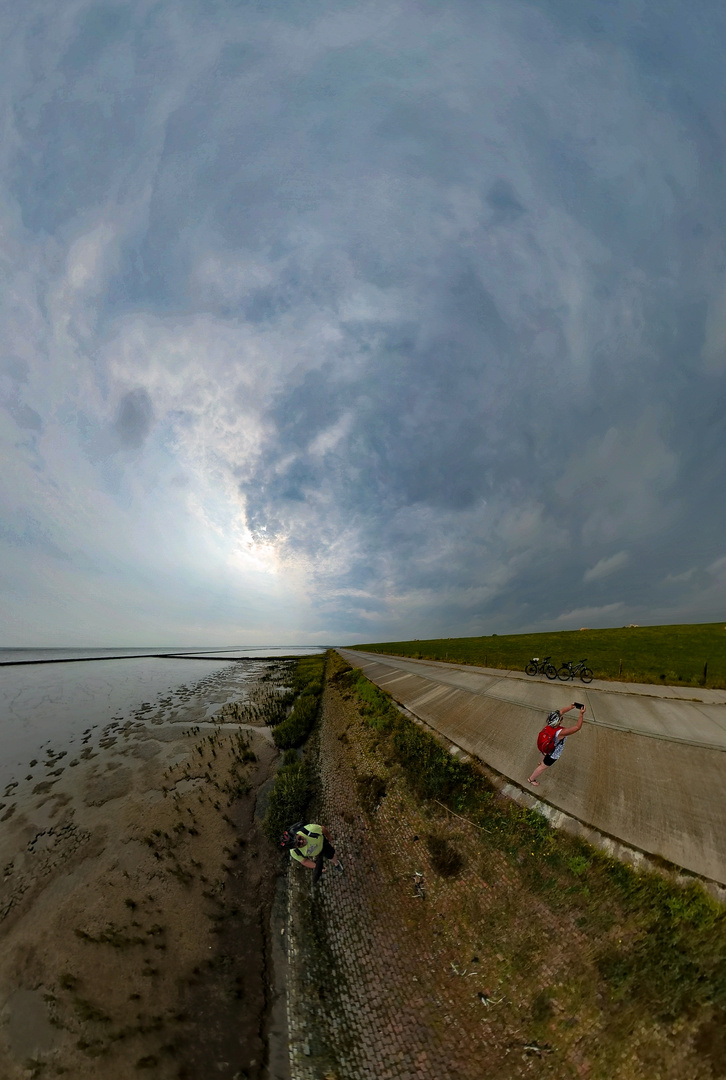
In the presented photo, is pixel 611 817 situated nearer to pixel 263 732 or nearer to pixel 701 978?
pixel 701 978

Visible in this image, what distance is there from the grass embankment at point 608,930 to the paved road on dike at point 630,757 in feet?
2.58

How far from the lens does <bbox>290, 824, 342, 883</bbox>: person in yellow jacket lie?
8.65 meters

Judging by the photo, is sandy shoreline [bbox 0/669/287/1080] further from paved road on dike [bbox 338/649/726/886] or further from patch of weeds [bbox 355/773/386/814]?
paved road on dike [bbox 338/649/726/886]

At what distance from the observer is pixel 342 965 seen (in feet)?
21.8

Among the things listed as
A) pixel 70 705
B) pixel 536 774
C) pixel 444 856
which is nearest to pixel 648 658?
pixel 536 774

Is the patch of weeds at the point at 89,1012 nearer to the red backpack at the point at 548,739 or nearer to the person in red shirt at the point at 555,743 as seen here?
the person in red shirt at the point at 555,743

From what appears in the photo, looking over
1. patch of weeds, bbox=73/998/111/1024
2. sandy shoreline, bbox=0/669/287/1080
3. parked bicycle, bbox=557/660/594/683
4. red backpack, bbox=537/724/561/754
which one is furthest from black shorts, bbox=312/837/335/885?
parked bicycle, bbox=557/660/594/683

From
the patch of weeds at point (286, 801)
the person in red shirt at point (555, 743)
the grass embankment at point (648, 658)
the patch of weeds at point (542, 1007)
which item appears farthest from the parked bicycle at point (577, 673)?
the patch of weeds at point (542, 1007)

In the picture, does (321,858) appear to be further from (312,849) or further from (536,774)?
(536,774)

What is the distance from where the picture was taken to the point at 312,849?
Result: 8.68 metres

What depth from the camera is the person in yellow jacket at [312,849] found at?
8.65m

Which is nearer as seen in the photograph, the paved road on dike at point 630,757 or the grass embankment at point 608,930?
the grass embankment at point 608,930

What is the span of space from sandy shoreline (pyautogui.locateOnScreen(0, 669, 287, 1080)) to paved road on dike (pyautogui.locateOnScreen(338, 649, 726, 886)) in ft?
24.8

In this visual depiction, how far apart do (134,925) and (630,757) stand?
1317cm
